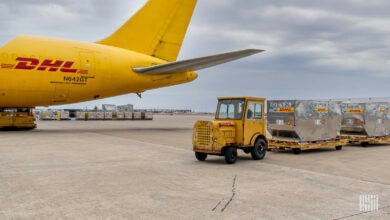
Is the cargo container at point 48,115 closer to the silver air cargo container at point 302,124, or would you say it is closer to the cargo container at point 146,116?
the cargo container at point 146,116

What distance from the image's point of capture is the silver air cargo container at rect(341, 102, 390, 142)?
20969mm

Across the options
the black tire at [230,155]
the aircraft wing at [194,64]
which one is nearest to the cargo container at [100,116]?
the aircraft wing at [194,64]

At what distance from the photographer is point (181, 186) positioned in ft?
28.7

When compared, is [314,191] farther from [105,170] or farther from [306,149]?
[306,149]

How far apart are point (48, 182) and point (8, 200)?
1.77 m

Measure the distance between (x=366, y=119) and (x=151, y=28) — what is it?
16494 mm

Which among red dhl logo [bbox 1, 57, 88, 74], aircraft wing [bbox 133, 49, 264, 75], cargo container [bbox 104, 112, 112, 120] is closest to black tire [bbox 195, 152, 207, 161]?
aircraft wing [bbox 133, 49, 264, 75]

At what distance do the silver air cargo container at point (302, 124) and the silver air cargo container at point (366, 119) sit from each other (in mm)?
3164

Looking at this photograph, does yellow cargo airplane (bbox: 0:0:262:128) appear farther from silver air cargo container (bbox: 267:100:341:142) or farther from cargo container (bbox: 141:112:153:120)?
cargo container (bbox: 141:112:153:120)

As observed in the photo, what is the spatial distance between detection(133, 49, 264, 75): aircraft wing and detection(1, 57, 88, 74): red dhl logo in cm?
481

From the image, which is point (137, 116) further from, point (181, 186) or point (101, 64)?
point (181, 186)

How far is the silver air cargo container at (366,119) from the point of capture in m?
21.0

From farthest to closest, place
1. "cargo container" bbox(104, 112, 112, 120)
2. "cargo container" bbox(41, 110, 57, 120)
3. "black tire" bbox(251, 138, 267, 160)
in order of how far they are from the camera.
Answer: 1. "cargo container" bbox(104, 112, 112, 120)
2. "cargo container" bbox(41, 110, 57, 120)
3. "black tire" bbox(251, 138, 267, 160)

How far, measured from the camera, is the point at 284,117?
16906 mm
